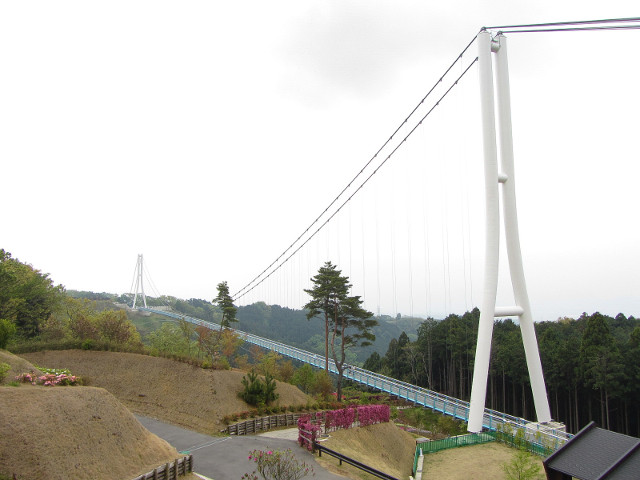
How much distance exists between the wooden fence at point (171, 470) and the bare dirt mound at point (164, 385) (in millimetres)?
6285

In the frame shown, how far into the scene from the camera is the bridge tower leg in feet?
55.4

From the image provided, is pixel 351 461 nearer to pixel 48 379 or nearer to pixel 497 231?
pixel 497 231

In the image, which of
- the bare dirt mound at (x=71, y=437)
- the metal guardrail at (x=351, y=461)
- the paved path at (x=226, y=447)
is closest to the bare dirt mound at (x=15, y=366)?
the bare dirt mound at (x=71, y=437)

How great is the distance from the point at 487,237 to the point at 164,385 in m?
18.5

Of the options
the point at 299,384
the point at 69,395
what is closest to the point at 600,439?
the point at 69,395

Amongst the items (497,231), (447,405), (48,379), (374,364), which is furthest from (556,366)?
(48,379)

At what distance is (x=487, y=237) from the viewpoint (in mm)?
17672

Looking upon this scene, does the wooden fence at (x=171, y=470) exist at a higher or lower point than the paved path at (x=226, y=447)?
higher

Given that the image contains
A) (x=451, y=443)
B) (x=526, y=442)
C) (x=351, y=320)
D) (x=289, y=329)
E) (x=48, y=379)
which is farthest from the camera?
(x=289, y=329)

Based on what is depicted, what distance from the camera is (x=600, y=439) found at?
8375mm

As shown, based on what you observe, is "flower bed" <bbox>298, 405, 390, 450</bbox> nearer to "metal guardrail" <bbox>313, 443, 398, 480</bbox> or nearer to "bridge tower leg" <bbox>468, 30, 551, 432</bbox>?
"metal guardrail" <bbox>313, 443, 398, 480</bbox>

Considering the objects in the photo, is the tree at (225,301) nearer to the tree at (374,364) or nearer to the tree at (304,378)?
the tree at (304,378)

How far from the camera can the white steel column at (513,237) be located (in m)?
18.4

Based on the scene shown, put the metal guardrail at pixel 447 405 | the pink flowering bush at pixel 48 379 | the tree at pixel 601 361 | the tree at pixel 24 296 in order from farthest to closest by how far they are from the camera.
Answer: the tree at pixel 601 361, the tree at pixel 24 296, the metal guardrail at pixel 447 405, the pink flowering bush at pixel 48 379
